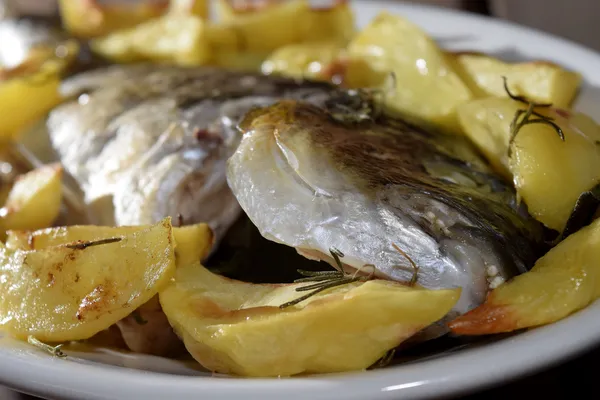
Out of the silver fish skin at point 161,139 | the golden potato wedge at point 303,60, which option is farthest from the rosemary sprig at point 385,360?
the golden potato wedge at point 303,60

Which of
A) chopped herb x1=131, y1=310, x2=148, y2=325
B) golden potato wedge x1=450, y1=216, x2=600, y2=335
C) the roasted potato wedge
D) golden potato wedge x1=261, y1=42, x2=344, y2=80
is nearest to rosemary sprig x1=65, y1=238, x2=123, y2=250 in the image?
chopped herb x1=131, y1=310, x2=148, y2=325

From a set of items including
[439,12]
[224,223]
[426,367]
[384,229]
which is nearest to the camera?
[426,367]

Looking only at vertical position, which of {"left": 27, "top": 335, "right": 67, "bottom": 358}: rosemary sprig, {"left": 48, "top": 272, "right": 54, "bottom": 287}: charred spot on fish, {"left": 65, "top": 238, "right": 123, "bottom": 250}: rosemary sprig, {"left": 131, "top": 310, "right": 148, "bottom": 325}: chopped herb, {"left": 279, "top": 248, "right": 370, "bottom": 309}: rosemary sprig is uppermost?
{"left": 279, "top": 248, "right": 370, "bottom": 309}: rosemary sprig

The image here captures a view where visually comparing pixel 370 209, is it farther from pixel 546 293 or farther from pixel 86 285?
pixel 86 285

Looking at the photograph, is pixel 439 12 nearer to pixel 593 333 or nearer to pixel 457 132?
pixel 457 132

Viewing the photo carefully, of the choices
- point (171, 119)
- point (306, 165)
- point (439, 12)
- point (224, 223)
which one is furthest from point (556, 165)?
point (439, 12)

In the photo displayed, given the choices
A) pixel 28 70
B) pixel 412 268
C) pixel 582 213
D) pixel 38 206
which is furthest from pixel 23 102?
pixel 582 213

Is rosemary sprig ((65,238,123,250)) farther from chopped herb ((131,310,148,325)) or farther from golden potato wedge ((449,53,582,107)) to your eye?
golden potato wedge ((449,53,582,107))
